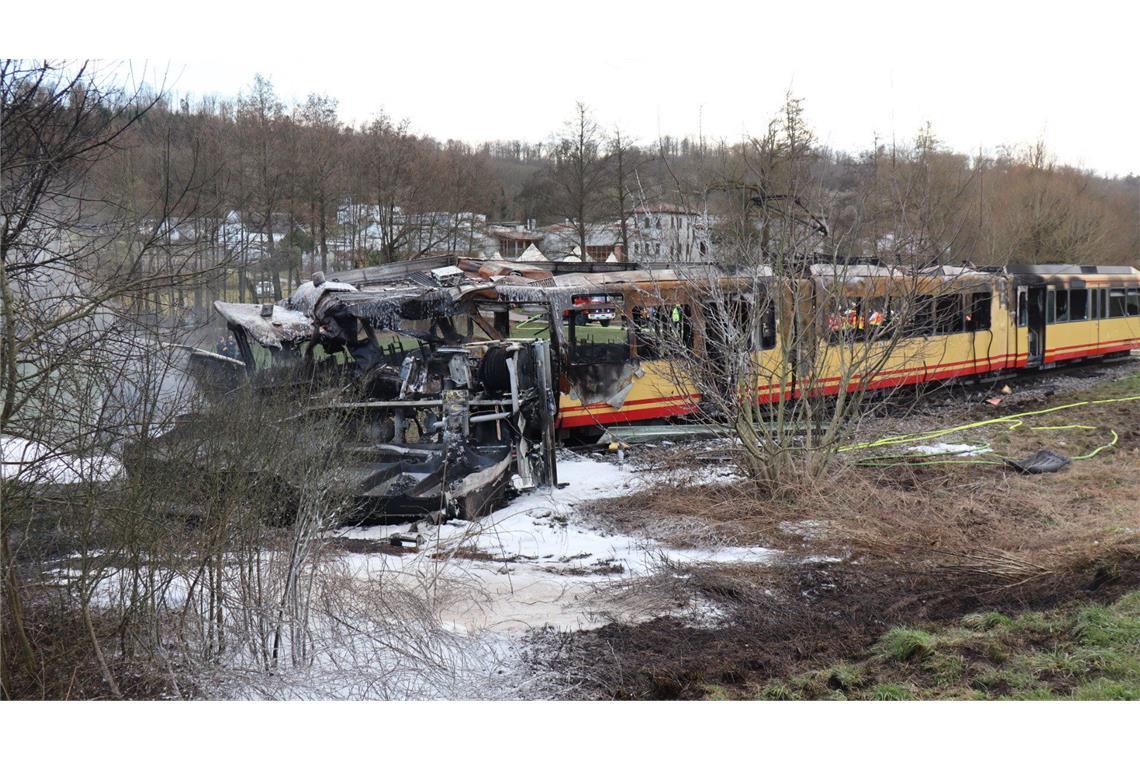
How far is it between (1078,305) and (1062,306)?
1.11 meters

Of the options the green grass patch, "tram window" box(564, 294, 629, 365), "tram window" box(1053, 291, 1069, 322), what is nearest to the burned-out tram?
"tram window" box(564, 294, 629, 365)

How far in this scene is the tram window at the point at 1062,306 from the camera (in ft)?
76.9

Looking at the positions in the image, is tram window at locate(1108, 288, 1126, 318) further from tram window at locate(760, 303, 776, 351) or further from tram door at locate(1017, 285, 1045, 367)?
tram window at locate(760, 303, 776, 351)

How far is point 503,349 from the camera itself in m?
11.5

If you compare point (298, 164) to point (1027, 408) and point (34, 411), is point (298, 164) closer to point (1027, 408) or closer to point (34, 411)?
point (34, 411)

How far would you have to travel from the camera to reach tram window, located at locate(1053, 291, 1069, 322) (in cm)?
2344

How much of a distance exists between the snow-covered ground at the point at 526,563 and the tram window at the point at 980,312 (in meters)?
12.7

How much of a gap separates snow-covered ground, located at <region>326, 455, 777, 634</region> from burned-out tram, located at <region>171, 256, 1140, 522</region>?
1.48ft

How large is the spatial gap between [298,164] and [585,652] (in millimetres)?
13476

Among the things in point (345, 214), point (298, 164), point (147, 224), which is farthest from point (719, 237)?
point (345, 214)

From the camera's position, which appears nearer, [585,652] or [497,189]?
[585,652]

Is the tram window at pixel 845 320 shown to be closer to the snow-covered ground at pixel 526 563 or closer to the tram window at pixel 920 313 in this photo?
the tram window at pixel 920 313

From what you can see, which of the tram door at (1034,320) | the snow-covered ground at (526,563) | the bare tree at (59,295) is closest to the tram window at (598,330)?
the snow-covered ground at (526,563)

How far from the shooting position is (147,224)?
6.03 metres
